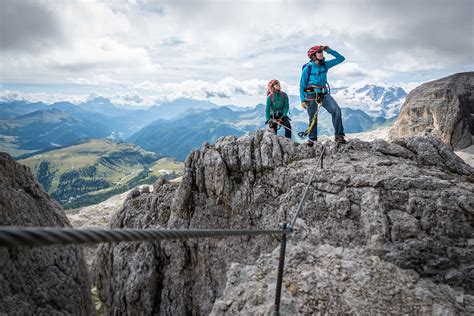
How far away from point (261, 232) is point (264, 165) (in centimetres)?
1385

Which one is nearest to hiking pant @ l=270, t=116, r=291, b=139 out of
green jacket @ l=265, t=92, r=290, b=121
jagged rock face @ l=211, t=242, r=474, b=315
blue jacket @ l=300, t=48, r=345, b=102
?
green jacket @ l=265, t=92, r=290, b=121

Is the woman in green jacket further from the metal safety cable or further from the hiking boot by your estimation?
the metal safety cable

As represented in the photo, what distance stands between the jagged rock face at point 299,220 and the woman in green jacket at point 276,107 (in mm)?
1947

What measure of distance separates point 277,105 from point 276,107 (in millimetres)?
178

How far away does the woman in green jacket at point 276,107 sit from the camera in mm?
22516

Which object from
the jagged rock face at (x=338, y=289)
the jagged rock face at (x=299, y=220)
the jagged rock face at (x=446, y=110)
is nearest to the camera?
the jagged rock face at (x=338, y=289)

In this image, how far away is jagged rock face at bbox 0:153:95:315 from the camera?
11086 mm

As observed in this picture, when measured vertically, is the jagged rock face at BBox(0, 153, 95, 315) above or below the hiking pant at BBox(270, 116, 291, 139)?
below

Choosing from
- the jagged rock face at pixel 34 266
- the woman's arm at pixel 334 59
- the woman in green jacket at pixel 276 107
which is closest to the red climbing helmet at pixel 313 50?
the woman's arm at pixel 334 59

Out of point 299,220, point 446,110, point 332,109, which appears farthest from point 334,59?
point 446,110

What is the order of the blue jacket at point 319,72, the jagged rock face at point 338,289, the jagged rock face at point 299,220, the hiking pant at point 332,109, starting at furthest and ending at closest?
1. the blue jacket at point 319,72
2. the hiking pant at point 332,109
3. the jagged rock face at point 299,220
4. the jagged rock face at point 338,289

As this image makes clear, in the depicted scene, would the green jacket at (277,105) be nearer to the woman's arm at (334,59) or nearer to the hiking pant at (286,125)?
the hiking pant at (286,125)

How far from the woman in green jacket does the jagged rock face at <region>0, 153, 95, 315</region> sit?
16.4 meters

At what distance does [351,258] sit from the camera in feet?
36.1
